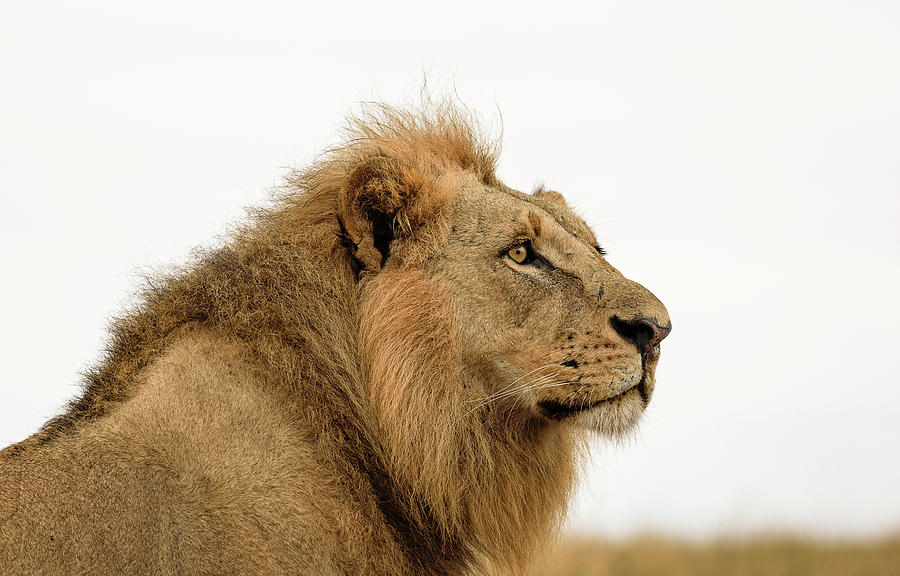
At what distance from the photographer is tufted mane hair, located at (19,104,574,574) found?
4.79 m

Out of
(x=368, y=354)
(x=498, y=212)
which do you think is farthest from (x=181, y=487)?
(x=498, y=212)

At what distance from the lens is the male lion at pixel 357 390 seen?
4.27m

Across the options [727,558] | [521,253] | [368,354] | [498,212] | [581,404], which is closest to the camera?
[581,404]

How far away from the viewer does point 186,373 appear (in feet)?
15.0

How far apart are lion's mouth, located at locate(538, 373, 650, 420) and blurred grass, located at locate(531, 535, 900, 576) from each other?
220 inches

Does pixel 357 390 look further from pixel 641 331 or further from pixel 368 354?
pixel 641 331

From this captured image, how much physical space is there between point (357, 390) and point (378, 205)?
886 mm

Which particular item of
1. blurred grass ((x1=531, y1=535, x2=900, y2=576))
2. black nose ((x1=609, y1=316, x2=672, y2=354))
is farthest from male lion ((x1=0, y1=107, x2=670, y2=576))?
blurred grass ((x1=531, y1=535, x2=900, y2=576))

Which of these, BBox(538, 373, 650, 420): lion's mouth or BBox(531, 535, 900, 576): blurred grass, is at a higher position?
BBox(538, 373, 650, 420): lion's mouth

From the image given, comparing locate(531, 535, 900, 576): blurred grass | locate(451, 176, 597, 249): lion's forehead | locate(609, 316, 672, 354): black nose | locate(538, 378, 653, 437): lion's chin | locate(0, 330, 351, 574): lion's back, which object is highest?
locate(451, 176, 597, 249): lion's forehead

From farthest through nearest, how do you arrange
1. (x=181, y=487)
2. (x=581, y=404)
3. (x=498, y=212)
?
(x=498, y=212) → (x=581, y=404) → (x=181, y=487)

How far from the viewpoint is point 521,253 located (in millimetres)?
5172

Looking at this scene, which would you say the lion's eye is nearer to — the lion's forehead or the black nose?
the lion's forehead

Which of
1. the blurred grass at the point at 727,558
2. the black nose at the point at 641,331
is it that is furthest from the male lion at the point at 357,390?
the blurred grass at the point at 727,558
